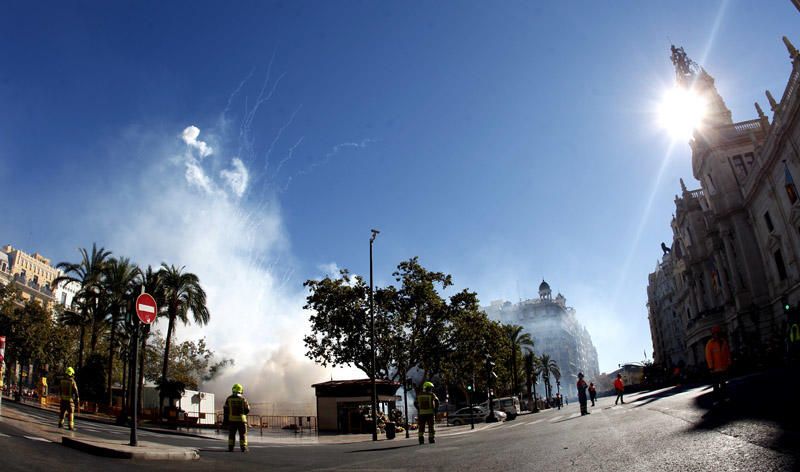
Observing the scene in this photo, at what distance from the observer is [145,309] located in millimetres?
9672

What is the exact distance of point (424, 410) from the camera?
12.6 metres

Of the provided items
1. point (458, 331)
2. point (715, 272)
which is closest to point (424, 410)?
point (458, 331)

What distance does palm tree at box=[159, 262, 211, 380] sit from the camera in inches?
1336

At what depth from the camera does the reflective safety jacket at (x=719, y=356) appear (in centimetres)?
955

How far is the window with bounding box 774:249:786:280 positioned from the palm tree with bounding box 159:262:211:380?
4352 centimetres

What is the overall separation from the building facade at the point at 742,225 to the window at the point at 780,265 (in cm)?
7

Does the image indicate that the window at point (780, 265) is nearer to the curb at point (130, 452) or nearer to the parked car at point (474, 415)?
the parked car at point (474, 415)

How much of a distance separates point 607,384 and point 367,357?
162 metres

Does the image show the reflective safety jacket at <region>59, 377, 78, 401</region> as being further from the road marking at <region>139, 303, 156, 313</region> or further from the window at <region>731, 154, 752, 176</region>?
the window at <region>731, 154, 752, 176</region>

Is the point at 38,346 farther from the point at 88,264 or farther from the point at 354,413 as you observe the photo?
the point at 354,413

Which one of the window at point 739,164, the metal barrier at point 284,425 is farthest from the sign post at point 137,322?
the window at point 739,164

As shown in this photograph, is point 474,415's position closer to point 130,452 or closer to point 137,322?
point 137,322

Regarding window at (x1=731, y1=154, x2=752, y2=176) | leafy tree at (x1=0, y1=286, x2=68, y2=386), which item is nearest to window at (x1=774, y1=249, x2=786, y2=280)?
window at (x1=731, y1=154, x2=752, y2=176)

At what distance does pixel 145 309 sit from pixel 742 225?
48.7 metres
